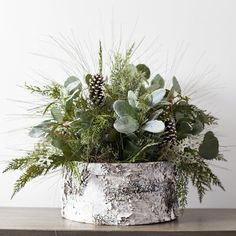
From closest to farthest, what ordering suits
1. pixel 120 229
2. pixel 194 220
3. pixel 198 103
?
1. pixel 120 229
2. pixel 194 220
3. pixel 198 103

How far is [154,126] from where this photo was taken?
35.6 inches

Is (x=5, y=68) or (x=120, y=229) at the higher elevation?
(x=5, y=68)

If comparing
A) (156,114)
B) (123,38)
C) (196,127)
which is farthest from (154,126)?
(123,38)

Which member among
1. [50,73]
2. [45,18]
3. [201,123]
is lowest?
[201,123]

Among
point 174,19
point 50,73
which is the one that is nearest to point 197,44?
point 174,19

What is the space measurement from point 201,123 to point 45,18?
0.45 meters

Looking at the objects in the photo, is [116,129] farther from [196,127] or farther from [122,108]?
[196,127]

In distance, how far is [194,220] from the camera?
3.28 ft

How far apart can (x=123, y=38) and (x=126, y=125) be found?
0.36 m

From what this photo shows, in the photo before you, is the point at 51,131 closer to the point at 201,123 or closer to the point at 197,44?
the point at 201,123

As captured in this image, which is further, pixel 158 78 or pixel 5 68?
pixel 5 68

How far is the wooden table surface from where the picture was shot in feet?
2.91

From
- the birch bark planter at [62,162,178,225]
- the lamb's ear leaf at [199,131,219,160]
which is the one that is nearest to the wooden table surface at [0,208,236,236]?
the birch bark planter at [62,162,178,225]

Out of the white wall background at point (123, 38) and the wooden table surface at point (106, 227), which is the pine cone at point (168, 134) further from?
the white wall background at point (123, 38)
